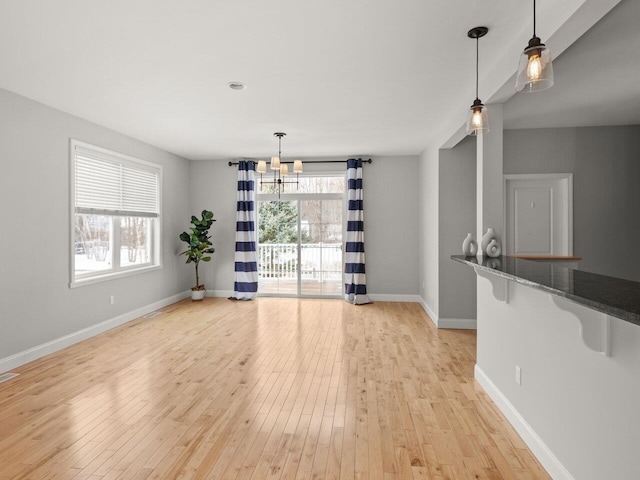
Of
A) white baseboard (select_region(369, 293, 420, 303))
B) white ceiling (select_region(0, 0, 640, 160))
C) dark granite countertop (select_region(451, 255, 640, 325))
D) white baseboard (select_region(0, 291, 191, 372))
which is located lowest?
white baseboard (select_region(0, 291, 191, 372))

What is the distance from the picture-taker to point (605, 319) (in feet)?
5.24

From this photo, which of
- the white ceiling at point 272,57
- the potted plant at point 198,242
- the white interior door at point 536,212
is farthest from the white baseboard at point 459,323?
the potted plant at point 198,242

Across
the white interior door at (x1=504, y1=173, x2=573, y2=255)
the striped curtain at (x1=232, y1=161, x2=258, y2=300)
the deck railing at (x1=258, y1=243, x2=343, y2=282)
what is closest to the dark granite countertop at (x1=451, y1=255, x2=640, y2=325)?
the white interior door at (x1=504, y1=173, x2=573, y2=255)

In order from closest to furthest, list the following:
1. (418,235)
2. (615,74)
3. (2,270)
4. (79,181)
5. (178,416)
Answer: (178,416) → (615,74) → (2,270) → (79,181) → (418,235)

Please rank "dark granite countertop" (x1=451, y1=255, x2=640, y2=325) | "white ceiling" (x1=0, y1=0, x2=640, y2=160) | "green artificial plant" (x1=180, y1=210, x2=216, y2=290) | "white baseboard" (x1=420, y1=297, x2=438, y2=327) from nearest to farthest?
1. "dark granite countertop" (x1=451, y1=255, x2=640, y2=325)
2. "white ceiling" (x1=0, y1=0, x2=640, y2=160)
3. "white baseboard" (x1=420, y1=297, x2=438, y2=327)
4. "green artificial plant" (x1=180, y1=210, x2=216, y2=290)

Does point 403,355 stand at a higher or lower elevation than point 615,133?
lower

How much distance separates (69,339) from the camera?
14.1 feet

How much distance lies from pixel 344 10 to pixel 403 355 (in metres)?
3.22

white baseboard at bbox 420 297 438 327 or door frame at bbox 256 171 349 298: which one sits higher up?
door frame at bbox 256 171 349 298

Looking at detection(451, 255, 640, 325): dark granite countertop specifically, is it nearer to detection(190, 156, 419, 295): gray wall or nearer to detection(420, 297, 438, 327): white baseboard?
detection(420, 297, 438, 327): white baseboard

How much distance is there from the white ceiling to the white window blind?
52 cm

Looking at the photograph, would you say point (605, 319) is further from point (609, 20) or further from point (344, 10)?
point (344, 10)

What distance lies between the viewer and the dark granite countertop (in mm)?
1090

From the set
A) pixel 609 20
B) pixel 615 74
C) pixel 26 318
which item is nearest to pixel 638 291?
pixel 609 20
